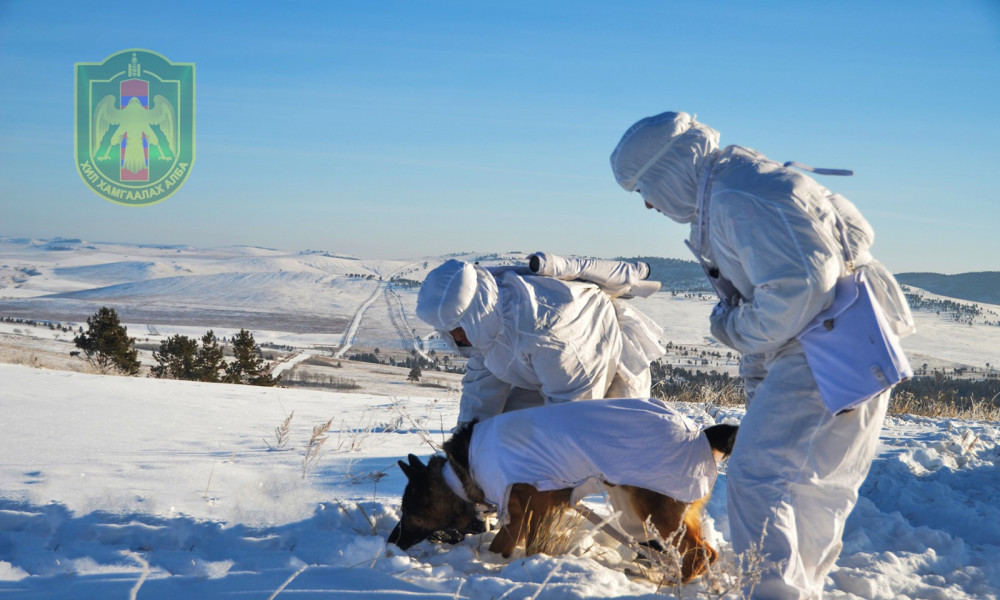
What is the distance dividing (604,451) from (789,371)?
89 centimetres

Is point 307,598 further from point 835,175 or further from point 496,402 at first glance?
point 835,175

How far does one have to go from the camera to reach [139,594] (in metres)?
2.47

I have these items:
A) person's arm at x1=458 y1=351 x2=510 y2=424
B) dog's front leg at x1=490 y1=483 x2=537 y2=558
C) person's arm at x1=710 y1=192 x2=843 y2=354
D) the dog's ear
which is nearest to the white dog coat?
dog's front leg at x1=490 y1=483 x2=537 y2=558

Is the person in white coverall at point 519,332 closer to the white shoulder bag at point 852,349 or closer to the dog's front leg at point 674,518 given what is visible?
the dog's front leg at point 674,518

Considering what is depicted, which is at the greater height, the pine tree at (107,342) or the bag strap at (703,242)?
the bag strap at (703,242)

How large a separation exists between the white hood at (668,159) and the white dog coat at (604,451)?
3.43ft

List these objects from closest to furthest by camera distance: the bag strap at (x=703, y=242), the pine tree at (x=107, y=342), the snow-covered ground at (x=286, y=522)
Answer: the snow-covered ground at (x=286, y=522)
the bag strap at (x=703, y=242)
the pine tree at (x=107, y=342)

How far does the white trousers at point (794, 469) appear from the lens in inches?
118

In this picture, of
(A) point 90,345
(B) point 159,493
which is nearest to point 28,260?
(A) point 90,345

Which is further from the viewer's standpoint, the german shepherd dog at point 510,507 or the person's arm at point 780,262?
the german shepherd dog at point 510,507

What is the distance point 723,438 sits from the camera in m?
3.43

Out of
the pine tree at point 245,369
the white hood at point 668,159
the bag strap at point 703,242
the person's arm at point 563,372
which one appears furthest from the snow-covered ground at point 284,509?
the pine tree at point 245,369

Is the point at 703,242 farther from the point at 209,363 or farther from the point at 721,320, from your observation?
the point at 209,363

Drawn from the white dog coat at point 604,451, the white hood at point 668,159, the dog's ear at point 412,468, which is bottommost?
the dog's ear at point 412,468
